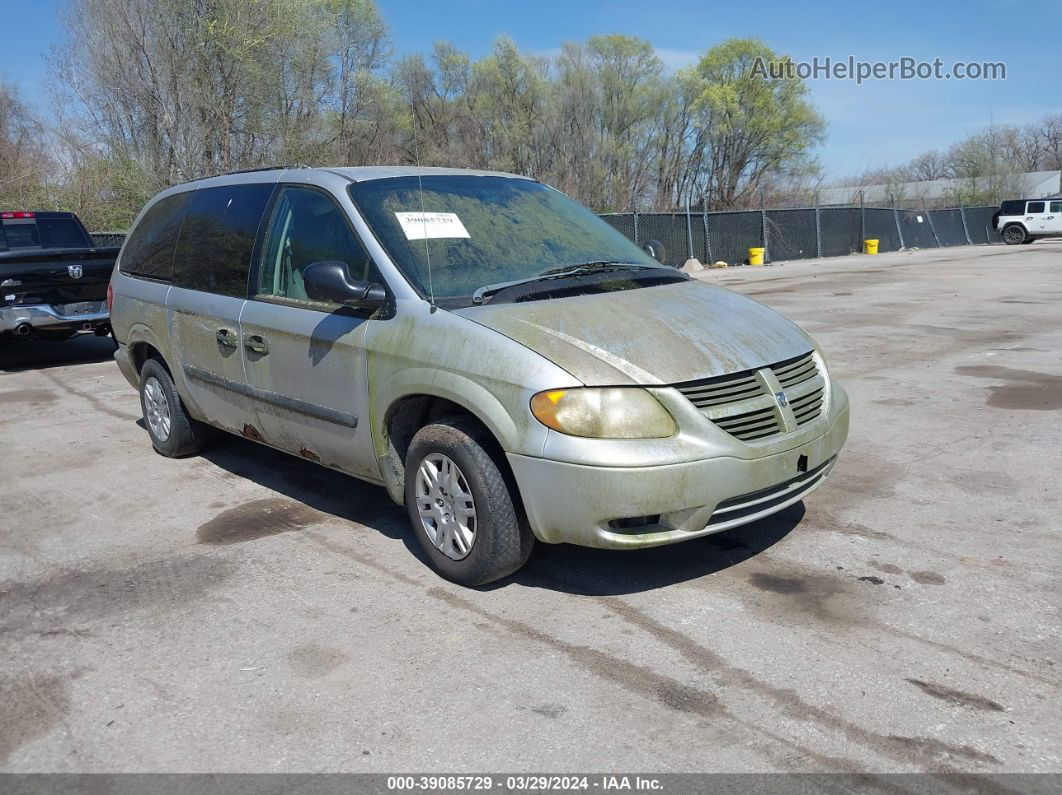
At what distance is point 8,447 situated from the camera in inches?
276

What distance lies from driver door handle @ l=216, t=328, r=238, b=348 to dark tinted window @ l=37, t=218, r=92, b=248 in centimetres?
839

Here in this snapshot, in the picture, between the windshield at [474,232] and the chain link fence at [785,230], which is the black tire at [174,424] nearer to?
the windshield at [474,232]

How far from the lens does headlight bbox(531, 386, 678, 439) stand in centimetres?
358

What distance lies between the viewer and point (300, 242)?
4910 mm

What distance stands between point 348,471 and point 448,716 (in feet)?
6.23

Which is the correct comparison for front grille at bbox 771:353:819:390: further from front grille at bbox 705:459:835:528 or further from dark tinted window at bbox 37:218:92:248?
dark tinted window at bbox 37:218:92:248

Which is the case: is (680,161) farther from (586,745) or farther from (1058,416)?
(586,745)

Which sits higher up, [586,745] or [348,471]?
[348,471]

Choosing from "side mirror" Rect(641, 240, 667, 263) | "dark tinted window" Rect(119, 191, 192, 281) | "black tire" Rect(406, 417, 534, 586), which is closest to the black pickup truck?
"dark tinted window" Rect(119, 191, 192, 281)

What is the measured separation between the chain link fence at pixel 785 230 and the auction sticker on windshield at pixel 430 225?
20975mm

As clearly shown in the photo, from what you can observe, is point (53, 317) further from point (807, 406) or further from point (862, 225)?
point (862, 225)

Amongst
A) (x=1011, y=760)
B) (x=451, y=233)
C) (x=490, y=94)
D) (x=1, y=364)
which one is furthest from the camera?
(x=490, y=94)

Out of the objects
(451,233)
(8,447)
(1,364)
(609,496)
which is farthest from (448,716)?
(1,364)

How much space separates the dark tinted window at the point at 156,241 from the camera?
6090 millimetres
